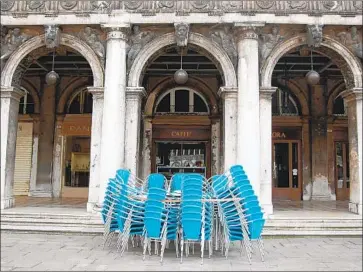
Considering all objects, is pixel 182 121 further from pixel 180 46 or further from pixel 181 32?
pixel 181 32

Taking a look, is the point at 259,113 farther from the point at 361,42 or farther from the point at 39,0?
the point at 39,0

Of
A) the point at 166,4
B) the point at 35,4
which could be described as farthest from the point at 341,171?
the point at 35,4

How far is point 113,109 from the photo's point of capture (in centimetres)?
983

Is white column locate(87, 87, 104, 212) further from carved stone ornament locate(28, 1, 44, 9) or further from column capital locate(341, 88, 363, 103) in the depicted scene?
column capital locate(341, 88, 363, 103)

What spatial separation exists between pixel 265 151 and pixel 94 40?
5.43m

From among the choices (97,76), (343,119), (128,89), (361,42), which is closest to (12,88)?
(97,76)

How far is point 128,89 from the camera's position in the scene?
33.4 ft

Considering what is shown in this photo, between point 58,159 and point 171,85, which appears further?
point 171,85

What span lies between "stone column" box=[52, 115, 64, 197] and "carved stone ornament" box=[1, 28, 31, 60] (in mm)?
4847

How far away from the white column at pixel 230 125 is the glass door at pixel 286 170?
5.60 metres

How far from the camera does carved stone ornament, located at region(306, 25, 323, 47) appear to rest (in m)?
9.98

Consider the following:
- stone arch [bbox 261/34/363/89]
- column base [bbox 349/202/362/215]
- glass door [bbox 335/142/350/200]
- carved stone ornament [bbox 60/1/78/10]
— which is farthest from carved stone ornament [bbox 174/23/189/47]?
glass door [bbox 335/142/350/200]

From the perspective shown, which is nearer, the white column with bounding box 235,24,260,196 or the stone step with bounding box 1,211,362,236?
the stone step with bounding box 1,211,362,236

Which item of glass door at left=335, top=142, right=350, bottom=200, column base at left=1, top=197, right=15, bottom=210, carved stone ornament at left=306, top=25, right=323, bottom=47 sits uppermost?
carved stone ornament at left=306, top=25, right=323, bottom=47
